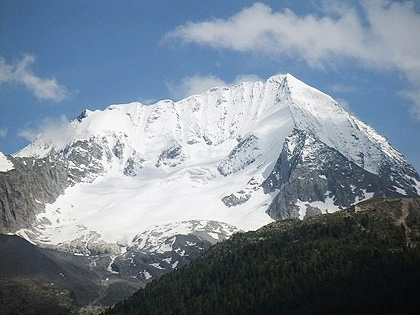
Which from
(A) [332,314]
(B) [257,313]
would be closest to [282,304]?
(B) [257,313]

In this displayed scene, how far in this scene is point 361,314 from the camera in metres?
172

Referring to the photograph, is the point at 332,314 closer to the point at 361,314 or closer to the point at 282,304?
the point at 361,314

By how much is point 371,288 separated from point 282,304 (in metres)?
27.0

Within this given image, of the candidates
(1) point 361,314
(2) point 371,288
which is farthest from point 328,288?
(1) point 361,314

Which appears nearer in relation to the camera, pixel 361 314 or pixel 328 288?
pixel 361 314

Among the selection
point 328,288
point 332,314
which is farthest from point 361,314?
point 328,288

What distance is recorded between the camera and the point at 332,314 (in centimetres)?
17750

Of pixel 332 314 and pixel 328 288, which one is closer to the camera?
pixel 332 314

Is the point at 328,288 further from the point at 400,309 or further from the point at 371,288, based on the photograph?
the point at 400,309

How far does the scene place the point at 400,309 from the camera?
Result: 169250 mm

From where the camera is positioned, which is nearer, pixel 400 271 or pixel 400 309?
pixel 400 309

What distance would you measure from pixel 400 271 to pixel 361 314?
3202 cm

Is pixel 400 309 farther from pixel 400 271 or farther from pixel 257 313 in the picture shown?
pixel 257 313

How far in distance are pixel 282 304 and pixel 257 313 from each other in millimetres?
8066
